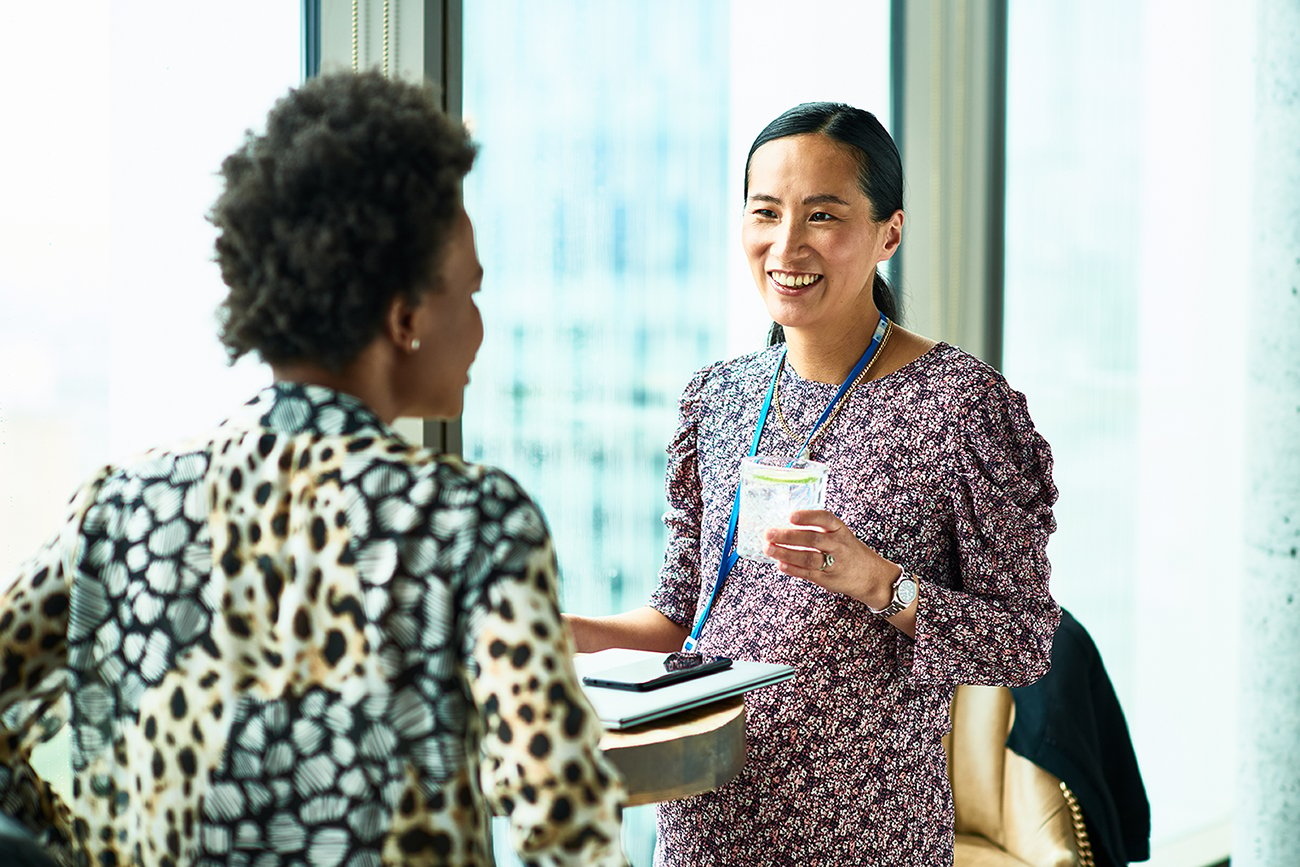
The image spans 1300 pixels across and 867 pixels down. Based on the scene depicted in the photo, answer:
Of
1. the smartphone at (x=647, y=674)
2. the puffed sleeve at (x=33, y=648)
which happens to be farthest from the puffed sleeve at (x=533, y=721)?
the smartphone at (x=647, y=674)

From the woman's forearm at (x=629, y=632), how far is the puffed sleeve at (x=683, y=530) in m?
0.02

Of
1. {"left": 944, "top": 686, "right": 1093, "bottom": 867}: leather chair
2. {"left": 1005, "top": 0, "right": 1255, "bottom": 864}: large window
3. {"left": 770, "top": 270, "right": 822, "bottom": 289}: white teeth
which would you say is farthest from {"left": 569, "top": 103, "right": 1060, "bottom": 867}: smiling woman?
{"left": 1005, "top": 0, "right": 1255, "bottom": 864}: large window

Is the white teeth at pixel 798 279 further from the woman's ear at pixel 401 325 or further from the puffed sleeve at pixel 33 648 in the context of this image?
the puffed sleeve at pixel 33 648

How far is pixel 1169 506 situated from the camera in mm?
4316

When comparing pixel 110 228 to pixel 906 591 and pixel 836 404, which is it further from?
pixel 906 591

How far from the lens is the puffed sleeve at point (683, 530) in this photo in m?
2.02

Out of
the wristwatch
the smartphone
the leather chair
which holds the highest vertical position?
the wristwatch

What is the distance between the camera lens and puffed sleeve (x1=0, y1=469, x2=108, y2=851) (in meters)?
1.03

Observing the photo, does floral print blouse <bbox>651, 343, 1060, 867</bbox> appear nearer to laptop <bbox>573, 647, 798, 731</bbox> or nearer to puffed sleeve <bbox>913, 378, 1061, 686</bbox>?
puffed sleeve <bbox>913, 378, 1061, 686</bbox>

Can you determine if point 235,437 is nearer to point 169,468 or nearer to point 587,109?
point 169,468

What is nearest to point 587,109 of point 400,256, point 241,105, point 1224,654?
point 241,105

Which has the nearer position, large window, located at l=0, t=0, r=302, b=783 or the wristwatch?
the wristwatch

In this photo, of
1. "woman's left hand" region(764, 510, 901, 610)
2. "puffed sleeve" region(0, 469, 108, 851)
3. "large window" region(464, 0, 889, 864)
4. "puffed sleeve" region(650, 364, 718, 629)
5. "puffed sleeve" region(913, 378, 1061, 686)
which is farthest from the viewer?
"large window" region(464, 0, 889, 864)

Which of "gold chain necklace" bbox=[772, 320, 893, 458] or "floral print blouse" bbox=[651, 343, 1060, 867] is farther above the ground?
"gold chain necklace" bbox=[772, 320, 893, 458]
